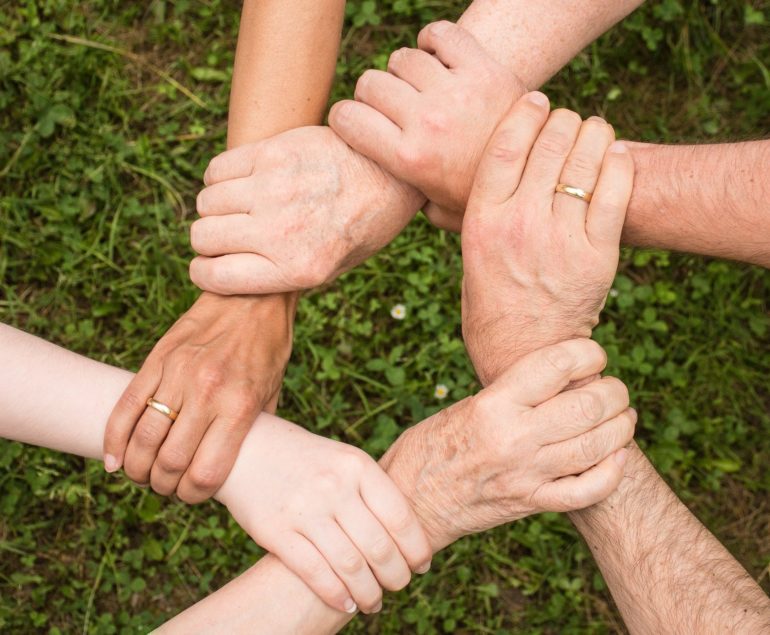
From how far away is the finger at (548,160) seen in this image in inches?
84.0

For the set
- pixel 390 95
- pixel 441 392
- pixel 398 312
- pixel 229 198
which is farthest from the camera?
pixel 398 312

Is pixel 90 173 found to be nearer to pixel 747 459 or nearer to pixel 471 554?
pixel 471 554

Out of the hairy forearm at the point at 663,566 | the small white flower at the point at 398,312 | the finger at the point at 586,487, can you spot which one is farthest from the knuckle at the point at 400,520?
the small white flower at the point at 398,312

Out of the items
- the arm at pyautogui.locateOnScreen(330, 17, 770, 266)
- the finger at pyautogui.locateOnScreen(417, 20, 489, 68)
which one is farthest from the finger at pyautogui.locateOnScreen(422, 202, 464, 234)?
the finger at pyautogui.locateOnScreen(417, 20, 489, 68)

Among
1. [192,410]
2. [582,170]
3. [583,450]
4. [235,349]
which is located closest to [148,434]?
[192,410]

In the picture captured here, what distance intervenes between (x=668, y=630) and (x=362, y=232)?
54.5 inches

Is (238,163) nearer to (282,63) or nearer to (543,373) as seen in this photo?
(282,63)

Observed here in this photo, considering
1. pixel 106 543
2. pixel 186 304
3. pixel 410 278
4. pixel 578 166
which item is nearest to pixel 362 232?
pixel 578 166

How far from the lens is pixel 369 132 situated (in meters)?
2.35

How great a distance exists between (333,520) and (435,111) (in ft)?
3.82

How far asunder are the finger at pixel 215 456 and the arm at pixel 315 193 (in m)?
0.43

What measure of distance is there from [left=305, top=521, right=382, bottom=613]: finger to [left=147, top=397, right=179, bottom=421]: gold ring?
0.50 metres

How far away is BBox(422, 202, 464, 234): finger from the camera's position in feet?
8.34

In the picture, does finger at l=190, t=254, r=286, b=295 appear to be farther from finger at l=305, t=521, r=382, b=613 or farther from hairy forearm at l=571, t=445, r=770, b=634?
hairy forearm at l=571, t=445, r=770, b=634
